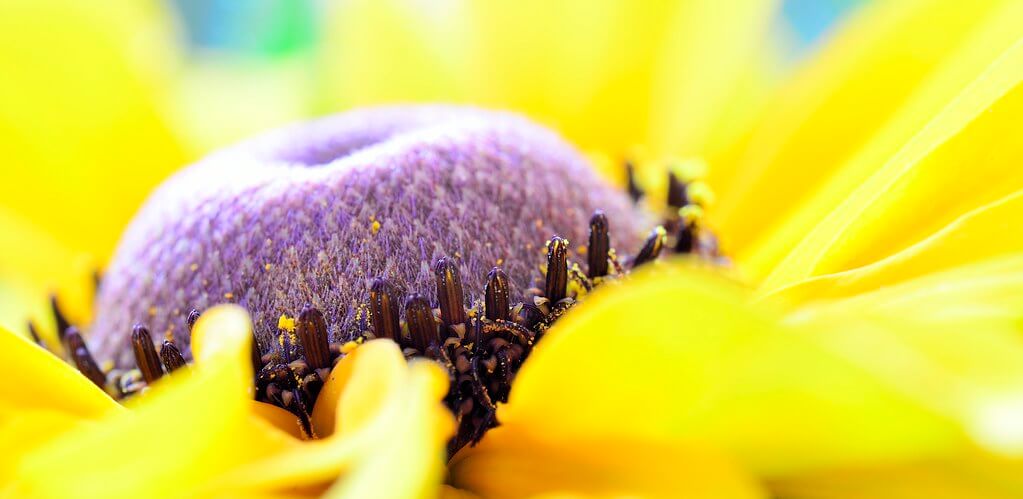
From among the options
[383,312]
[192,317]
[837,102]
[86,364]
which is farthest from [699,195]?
[86,364]

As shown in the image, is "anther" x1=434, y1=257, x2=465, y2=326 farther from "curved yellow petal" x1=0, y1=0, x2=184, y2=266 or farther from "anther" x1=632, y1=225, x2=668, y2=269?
"curved yellow petal" x1=0, y1=0, x2=184, y2=266

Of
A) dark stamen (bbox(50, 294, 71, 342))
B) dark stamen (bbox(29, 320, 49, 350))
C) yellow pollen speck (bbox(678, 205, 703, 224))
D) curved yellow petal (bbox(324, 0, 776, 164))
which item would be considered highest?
curved yellow petal (bbox(324, 0, 776, 164))

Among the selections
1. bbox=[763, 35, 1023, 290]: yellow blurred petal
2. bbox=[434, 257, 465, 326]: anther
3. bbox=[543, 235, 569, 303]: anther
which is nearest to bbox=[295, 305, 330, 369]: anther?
bbox=[434, 257, 465, 326]: anther

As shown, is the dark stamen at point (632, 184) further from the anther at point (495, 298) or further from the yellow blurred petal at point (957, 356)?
the yellow blurred petal at point (957, 356)

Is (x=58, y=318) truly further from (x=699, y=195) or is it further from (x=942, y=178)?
(x=942, y=178)

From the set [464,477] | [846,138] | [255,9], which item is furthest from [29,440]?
[255,9]

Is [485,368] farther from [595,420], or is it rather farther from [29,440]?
[29,440]

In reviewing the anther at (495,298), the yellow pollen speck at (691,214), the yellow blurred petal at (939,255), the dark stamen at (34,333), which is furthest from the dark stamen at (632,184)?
the dark stamen at (34,333)
